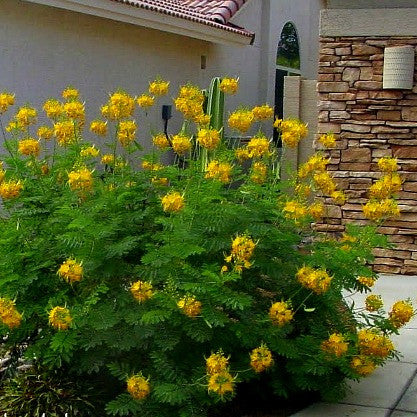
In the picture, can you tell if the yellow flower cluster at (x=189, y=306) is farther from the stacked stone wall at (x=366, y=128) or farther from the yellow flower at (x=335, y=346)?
the stacked stone wall at (x=366, y=128)

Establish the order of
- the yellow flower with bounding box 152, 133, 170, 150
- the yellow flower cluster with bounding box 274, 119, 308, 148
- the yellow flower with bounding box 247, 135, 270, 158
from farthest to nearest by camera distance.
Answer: the yellow flower with bounding box 152, 133, 170, 150 < the yellow flower cluster with bounding box 274, 119, 308, 148 < the yellow flower with bounding box 247, 135, 270, 158

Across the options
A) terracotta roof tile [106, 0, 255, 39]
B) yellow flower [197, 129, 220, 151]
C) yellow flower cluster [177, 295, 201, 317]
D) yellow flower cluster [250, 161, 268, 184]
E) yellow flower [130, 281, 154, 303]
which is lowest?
yellow flower cluster [177, 295, 201, 317]

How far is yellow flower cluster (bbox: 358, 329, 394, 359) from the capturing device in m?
5.84

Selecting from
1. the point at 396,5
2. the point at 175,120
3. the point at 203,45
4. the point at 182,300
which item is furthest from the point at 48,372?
the point at 203,45

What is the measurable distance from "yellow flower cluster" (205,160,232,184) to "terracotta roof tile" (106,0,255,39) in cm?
820

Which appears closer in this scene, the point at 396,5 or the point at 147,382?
the point at 147,382

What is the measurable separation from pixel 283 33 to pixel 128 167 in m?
15.7

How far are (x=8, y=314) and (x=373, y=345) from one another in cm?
198

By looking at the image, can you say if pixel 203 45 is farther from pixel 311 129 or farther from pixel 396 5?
pixel 396 5

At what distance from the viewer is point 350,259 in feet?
20.1

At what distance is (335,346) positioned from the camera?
5.72 m

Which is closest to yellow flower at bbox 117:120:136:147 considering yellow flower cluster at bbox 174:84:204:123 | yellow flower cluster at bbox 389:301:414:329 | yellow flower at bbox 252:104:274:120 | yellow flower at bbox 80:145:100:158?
yellow flower at bbox 80:145:100:158

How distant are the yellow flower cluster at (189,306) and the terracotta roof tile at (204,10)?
29.8ft

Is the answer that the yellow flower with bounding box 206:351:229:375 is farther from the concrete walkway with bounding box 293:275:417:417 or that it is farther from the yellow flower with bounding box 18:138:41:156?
the yellow flower with bounding box 18:138:41:156
